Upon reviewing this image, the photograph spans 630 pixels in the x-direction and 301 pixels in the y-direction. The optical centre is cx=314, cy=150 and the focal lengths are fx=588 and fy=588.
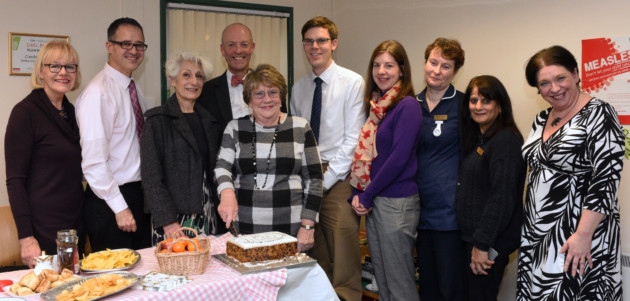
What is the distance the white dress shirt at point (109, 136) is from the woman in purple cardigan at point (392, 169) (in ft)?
3.92

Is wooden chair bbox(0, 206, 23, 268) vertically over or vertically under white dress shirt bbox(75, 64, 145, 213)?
under

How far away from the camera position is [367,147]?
312 centimetres

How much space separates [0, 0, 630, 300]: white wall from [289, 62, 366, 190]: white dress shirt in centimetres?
92

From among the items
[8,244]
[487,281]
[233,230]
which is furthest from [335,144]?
[8,244]

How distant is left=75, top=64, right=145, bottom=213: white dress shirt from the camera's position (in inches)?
111

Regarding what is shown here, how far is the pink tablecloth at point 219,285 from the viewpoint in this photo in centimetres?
198

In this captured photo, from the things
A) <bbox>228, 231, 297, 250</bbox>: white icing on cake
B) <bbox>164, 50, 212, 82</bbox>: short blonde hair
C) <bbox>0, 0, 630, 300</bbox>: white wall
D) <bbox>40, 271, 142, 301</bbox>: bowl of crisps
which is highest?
<bbox>0, 0, 630, 300</bbox>: white wall

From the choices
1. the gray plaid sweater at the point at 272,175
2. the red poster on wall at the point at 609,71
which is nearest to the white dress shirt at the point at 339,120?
the gray plaid sweater at the point at 272,175

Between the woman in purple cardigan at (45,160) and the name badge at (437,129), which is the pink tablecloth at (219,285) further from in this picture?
the name badge at (437,129)

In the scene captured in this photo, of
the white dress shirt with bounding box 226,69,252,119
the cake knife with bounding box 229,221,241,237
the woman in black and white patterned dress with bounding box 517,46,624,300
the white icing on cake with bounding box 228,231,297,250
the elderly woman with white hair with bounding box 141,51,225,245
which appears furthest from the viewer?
the white dress shirt with bounding box 226,69,252,119

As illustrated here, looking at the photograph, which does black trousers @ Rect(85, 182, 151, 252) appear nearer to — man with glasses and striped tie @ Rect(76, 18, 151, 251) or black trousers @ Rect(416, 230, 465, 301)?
man with glasses and striped tie @ Rect(76, 18, 151, 251)

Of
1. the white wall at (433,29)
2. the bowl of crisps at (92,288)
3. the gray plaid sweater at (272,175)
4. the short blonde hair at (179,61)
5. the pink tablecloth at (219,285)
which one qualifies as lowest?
the pink tablecloth at (219,285)

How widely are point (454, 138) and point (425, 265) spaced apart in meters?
0.71

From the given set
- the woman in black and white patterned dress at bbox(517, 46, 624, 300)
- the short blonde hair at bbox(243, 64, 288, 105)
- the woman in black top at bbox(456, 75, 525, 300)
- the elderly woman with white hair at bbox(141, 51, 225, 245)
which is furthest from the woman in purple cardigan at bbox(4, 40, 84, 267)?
the woman in black and white patterned dress at bbox(517, 46, 624, 300)
